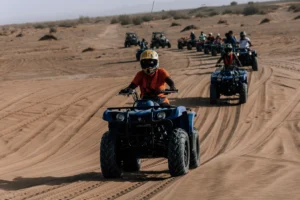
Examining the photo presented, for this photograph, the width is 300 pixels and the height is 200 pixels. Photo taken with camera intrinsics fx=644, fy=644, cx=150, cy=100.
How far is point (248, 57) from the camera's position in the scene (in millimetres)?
23594

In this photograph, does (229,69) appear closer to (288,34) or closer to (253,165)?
(253,165)

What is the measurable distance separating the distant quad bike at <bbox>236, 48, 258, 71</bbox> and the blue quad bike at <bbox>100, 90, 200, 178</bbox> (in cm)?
1482

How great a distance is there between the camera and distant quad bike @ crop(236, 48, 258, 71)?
76.2 ft

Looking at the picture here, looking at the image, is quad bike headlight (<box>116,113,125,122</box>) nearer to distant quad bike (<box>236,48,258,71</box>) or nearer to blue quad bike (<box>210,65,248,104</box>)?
blue quad bike (<box>210,65,248,104</box>)

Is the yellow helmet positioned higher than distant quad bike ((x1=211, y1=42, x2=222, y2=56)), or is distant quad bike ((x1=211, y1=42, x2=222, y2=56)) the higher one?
the yellow helmet

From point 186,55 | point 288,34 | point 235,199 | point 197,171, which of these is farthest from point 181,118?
point 288,34

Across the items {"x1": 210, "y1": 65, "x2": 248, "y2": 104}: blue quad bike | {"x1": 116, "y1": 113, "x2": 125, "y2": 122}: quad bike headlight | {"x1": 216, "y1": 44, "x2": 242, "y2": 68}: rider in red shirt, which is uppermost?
{"x1": 216, "y1": 44, "x2": 242, "y2": 68}: rider in red shirt

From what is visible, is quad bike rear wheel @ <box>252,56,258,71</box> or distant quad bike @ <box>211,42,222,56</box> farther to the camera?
distant quad bike @ <box>211,42,222,56</box>

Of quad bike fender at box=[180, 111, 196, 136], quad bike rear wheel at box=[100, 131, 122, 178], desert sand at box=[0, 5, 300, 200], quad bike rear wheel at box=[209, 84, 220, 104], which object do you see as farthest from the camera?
quad bike rear wheel at box=[209, 84, 220, 104]

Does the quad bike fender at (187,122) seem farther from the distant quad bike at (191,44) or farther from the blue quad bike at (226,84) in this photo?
the distant quad bike at (191,44)

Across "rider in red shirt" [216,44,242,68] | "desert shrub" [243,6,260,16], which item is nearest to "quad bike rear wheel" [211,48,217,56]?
"rider in red shirt" [216,44,242,68]

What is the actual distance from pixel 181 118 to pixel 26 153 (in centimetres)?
448

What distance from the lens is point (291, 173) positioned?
786 centimetres

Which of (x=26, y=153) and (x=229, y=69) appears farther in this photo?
(x=229, y=69)
